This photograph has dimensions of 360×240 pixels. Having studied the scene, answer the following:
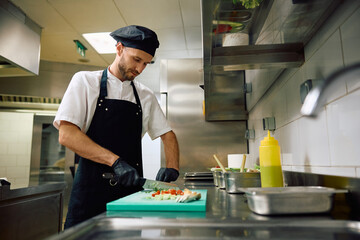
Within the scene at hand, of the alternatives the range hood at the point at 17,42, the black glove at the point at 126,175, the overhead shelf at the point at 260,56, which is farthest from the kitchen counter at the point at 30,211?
the overhead shelf at the point at 260,56

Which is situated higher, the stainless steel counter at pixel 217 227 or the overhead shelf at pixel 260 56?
the overhead shelf at pixel 260 56

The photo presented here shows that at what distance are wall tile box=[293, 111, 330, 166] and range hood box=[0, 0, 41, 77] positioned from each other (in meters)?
2.46

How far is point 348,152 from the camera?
75 centimetres

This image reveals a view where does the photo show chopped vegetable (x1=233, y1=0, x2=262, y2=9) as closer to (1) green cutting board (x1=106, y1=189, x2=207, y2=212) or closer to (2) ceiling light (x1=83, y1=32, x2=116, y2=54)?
(1) green cutting board (x1=106, y1=189, x2=207, y2=212)

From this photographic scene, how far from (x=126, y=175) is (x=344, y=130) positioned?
3.04ft

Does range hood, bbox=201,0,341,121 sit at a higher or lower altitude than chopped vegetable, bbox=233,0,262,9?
lower

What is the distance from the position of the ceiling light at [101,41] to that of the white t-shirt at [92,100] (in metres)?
1.73

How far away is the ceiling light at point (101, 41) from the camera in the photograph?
3267 millimetres

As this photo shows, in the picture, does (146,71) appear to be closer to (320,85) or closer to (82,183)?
(82,183)

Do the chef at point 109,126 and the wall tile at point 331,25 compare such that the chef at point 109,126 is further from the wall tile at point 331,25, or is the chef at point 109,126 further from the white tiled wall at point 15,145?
the white tiled wall at point 15,145

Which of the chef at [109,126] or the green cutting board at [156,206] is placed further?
the chef at [109,126]

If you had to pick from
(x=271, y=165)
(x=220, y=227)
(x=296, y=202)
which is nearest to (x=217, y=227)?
(x=220, y=227)

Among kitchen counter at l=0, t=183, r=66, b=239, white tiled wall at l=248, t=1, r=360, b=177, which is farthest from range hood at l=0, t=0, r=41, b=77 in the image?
white tiled wall at l=248, t=1, r=360, b=177

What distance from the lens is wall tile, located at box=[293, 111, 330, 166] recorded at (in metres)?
0.91
